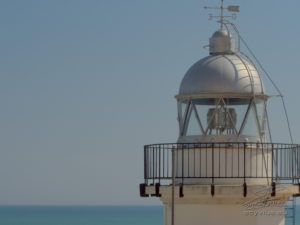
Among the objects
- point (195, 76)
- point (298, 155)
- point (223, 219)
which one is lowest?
point (223, 219)

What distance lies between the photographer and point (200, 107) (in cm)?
1702

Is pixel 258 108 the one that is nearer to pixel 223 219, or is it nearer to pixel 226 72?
pixel 226 72

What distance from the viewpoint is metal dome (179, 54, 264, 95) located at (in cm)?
1675

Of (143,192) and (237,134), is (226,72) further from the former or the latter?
(143,192)

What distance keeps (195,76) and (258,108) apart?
1206 millimetres

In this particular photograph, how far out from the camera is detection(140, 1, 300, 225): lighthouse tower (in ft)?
54.6

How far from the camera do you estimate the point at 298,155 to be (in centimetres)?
1692

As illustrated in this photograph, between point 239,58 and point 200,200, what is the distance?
8.41 ft

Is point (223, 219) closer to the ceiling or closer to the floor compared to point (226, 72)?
closer to the floor

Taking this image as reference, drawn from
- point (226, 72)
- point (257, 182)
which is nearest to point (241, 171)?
point (257, 182)

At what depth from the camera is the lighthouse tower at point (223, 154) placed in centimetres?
1664

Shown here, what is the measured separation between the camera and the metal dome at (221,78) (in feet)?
55.0

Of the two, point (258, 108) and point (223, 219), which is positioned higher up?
point (258, 108)

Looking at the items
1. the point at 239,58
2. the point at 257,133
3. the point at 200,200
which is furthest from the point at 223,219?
the point at 239,58
